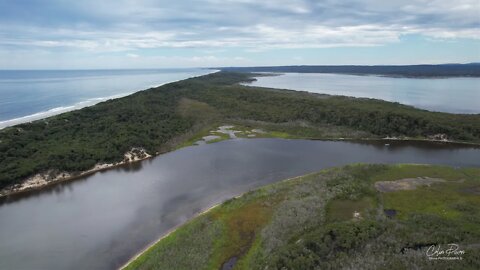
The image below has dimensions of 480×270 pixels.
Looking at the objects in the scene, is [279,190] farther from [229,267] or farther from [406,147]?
[406,147]

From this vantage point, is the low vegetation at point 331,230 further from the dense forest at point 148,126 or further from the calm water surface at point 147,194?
the dense forest at point 148,126

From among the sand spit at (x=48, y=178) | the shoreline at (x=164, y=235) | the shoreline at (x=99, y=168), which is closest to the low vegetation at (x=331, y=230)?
the shoreline at (x=164, y=235)

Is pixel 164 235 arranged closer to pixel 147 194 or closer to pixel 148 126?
pixel 147 194

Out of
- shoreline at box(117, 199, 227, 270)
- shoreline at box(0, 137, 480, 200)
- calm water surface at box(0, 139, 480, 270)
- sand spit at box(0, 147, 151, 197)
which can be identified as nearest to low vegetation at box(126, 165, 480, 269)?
shoreline at box(117, 199, 227, 270)

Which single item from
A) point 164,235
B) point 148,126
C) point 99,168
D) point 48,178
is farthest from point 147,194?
point 148,126

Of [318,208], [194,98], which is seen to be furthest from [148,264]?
[194,98]

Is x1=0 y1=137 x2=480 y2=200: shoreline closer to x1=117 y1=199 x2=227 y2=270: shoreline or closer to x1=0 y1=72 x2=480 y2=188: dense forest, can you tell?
x1=0 y1=72 x2=480 y2=188: dense forest

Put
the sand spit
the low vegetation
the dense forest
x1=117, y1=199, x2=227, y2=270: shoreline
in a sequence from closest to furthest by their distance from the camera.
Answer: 1. the low vegetation
2. x1=117, y1=199, x2=227, y2=270: shoreline
3. the sand spit
4. the dense forest
